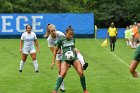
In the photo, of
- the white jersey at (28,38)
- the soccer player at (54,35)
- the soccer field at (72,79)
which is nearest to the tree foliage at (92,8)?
the soccer field at (72,79)

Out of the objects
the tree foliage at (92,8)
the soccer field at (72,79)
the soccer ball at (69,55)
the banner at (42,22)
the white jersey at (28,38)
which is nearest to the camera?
the soccer ball at (69,55)

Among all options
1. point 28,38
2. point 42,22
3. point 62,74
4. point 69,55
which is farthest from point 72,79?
point 42,22

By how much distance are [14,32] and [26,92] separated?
116 feet

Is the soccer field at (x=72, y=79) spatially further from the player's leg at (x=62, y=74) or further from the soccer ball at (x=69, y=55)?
the soccer ball at (x=69, y=55)

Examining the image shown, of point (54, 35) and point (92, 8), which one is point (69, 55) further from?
point (92, 8)

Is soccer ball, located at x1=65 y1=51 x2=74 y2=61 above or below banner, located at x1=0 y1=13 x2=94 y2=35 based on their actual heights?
above

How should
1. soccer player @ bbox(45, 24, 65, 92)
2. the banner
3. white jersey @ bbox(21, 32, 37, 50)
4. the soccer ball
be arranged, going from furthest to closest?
the banner, white jersey @ bbox(21, 32, 37, 50), soccer player @ bbox(45, 24, 65, 92), the soccer ball

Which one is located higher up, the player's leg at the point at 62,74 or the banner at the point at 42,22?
the player's leg at the point at 62,74

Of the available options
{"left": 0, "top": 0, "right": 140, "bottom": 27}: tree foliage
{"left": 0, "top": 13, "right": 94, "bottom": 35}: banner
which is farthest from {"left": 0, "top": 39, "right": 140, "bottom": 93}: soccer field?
{"left": 0, "top": 0, "right": 140, "bottom": 27}: tree foliage

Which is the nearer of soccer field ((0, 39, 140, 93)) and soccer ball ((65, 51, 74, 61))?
soccer ball ((65, 51, 74, 61))

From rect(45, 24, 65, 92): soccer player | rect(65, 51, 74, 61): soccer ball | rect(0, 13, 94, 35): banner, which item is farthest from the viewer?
rect(0, 13, 94, 35): banner

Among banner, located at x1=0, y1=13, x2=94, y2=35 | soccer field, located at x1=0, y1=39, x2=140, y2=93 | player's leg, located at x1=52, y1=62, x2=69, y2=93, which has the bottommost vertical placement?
banner, located at x1=0, y1=13, x2=94, y2=35

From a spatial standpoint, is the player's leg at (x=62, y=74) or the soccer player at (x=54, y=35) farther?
the soccer player at (x=54, y=35)

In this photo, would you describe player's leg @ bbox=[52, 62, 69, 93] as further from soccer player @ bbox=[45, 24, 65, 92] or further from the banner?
the banner
